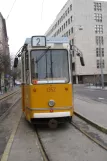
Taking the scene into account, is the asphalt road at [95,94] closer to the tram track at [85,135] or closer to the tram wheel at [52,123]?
the tram wheel at [52,123]

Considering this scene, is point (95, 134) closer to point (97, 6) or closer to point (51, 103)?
point (51, 103)

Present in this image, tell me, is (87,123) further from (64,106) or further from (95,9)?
(95,9)

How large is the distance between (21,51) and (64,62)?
2.33 metres

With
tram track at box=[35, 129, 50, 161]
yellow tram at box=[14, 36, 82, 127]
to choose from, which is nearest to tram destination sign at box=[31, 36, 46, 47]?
yellow tram at box=[14, 36, 82, 127]

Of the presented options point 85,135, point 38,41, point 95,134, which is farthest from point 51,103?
point 38,41

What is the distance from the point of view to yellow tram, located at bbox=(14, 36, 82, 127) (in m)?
10.8

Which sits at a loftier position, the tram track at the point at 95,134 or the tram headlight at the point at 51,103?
the tram headlight at the point at 51,103

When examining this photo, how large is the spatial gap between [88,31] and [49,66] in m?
95.7

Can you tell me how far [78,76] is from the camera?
105 meters

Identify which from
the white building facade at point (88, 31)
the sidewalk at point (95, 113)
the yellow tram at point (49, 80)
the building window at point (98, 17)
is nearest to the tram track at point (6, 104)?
the sidewalk at point (95, 113)

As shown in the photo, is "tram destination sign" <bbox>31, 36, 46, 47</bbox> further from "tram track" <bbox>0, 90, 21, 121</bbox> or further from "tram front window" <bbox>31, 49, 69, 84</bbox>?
"tram track" <bbox>0, 90, 21, 121</bbox>

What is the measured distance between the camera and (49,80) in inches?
430

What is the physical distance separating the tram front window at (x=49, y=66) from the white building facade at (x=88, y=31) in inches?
3515

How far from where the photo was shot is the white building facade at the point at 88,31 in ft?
336
